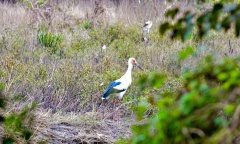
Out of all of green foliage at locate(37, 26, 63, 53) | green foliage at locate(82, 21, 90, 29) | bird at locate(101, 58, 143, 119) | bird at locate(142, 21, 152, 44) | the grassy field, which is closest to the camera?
the grassy field

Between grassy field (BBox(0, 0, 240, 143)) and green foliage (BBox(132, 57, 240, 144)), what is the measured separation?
9.85 ft

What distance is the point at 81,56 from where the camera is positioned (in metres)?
10.7

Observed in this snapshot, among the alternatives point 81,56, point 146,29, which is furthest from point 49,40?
point 146,29

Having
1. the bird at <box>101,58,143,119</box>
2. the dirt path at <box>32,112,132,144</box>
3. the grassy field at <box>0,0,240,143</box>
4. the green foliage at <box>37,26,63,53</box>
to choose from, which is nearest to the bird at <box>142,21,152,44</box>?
the grassy field at <box>0,0,240,143</box>

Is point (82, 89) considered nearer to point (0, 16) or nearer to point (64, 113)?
point (64, 113)

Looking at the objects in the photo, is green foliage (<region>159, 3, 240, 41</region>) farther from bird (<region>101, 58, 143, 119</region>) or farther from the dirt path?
bird (<region>101, 58, 143, 119</region>)

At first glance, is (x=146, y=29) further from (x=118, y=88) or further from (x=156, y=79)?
(x=156, y=79)

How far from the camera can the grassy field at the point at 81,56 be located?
7.61m

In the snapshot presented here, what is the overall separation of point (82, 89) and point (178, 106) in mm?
6858

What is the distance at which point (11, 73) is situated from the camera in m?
8.80

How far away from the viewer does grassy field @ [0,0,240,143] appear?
25.0ft

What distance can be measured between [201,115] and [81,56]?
29.0 ft

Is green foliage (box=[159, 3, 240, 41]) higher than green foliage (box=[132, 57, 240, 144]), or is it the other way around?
green foliage (box=[159, 3, 240, 41])

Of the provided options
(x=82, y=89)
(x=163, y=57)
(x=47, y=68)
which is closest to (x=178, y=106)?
(x=82, y=89)
